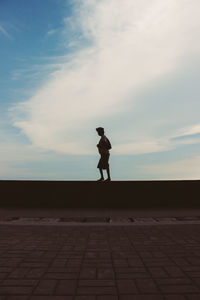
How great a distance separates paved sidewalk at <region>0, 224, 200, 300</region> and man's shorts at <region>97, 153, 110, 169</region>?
13.7ft

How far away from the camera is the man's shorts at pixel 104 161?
361 inches

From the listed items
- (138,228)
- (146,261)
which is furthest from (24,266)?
(138,228)

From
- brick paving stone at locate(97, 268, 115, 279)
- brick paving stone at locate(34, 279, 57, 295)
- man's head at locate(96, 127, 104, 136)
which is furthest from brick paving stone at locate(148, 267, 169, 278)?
man's head at locate(96, 127, 104, 136)

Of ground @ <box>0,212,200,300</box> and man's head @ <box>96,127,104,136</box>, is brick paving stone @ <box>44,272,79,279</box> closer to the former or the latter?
ground @ <box>0,212,200,300</box>

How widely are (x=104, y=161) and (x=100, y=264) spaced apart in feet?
19.9

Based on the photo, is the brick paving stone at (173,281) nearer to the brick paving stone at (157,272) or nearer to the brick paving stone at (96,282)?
the brick paving stone at (157,272)

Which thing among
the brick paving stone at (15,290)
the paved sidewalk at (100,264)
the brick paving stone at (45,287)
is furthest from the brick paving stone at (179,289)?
the brick paving stone at (15,290)

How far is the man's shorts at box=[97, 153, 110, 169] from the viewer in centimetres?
916

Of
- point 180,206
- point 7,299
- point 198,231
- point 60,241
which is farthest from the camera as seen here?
point 180,206

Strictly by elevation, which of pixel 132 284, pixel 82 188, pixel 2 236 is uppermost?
pixel 82 188

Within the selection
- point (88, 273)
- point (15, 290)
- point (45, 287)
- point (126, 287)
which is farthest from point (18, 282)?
point (126, 287)

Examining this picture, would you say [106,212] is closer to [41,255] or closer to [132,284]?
[41,255]

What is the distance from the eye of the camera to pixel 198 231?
5.05 m

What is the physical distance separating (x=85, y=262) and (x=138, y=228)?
246 centimetres
